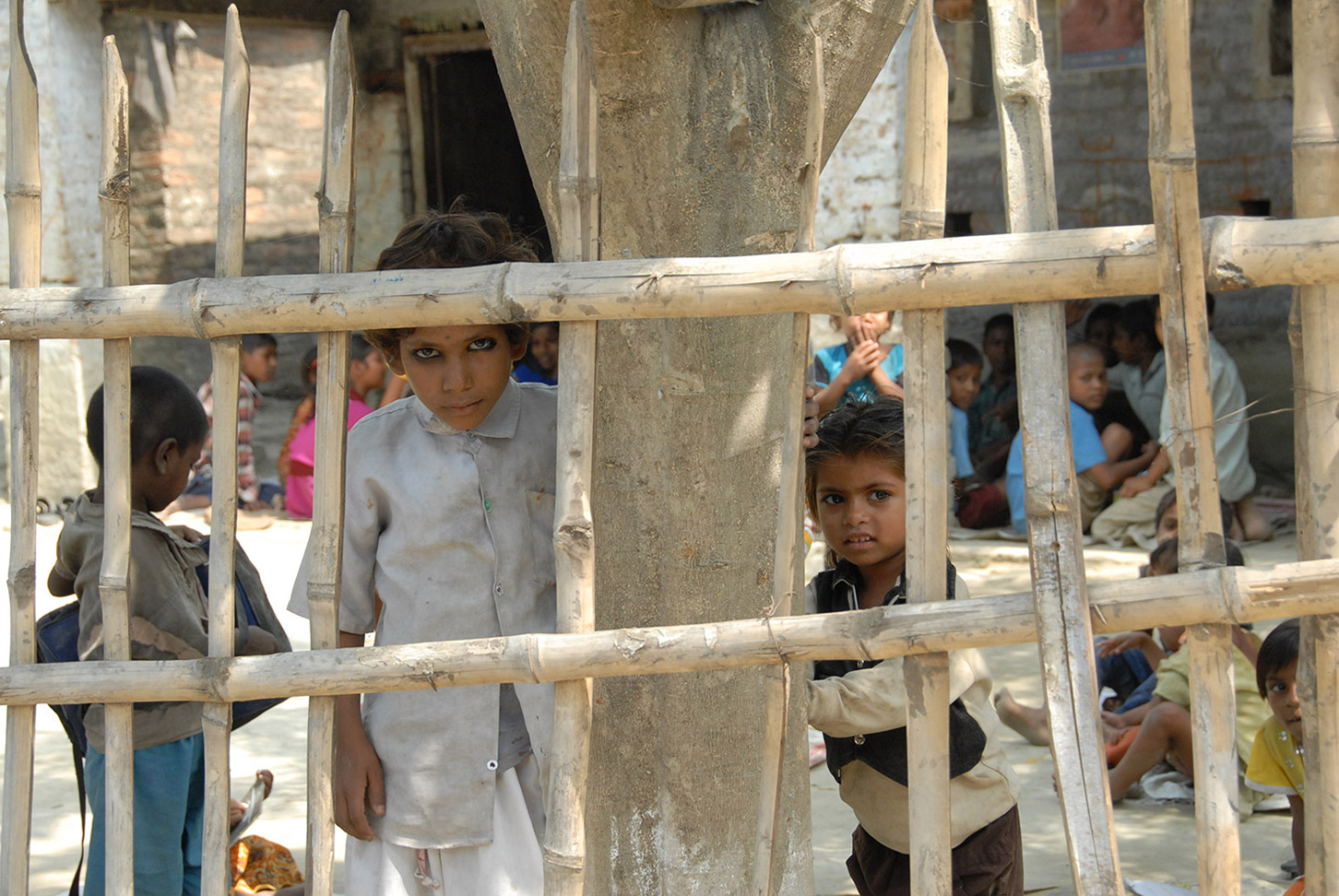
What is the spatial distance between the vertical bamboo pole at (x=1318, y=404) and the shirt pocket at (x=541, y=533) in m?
1.03

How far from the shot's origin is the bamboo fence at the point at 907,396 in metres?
1.55

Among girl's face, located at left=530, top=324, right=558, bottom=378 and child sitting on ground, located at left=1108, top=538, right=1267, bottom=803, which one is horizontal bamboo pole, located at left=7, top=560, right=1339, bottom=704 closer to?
child sitting on ground, located at left=1108, top=538, right=1267, bottom=803

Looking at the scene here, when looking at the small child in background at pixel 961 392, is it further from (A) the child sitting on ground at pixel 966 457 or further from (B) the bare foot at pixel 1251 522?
(B) the bare foot at pixel 1251 522

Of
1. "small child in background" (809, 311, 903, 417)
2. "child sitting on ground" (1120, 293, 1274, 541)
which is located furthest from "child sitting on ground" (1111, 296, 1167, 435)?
"small child in background" (809, 311, 903, 417)

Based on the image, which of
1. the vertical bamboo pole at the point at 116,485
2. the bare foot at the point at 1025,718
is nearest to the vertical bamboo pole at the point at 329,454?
the vertical bamboo pole at the point at 116,485

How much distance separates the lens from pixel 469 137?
9383 mm

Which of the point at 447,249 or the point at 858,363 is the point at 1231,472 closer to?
the point at 858,363

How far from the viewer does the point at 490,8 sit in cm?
195

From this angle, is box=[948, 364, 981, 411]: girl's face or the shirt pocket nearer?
the shirt pocket

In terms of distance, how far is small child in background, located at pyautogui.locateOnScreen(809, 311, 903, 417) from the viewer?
192 inches

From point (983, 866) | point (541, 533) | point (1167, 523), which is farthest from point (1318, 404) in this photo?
point (1167, 523)

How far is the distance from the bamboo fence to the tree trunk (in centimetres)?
16

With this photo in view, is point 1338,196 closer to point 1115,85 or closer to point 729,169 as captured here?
point 729,169

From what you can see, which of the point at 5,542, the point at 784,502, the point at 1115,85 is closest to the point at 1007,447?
the point at 1115,85
